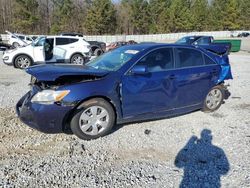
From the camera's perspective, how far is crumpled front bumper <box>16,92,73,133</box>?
451cm

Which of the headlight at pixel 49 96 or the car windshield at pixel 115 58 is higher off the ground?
the car windshield at pixel 115 58

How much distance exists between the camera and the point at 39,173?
151 inches

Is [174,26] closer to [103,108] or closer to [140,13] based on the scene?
[140,13]

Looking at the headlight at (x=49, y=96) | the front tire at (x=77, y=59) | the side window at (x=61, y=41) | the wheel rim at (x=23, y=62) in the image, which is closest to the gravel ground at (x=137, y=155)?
the headlight at (x=49, y=96)

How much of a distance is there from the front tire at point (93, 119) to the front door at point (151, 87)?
31 cm

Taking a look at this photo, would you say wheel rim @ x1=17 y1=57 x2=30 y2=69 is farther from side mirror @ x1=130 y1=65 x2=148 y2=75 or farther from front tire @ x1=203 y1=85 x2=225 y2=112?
side mirror @ x1=130 y1=65 x2=148 y2=75

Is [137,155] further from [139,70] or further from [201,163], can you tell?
[139,70]

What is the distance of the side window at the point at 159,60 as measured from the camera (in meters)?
5.28

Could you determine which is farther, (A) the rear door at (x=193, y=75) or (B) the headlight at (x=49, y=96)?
(A) the rear door at (x=193, y=75)

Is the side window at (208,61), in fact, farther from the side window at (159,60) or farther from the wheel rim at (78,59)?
the wheel rim at (78,59)

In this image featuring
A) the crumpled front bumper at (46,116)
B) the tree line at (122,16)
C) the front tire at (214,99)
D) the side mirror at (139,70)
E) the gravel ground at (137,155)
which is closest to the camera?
the gravel ground at (137,155)

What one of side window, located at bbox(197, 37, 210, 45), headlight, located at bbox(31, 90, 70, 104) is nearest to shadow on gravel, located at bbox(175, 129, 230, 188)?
headlight, located at bbox(31, 90, 70, 104)

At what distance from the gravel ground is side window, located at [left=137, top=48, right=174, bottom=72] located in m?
1.09

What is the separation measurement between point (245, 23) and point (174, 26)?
77.2ft
